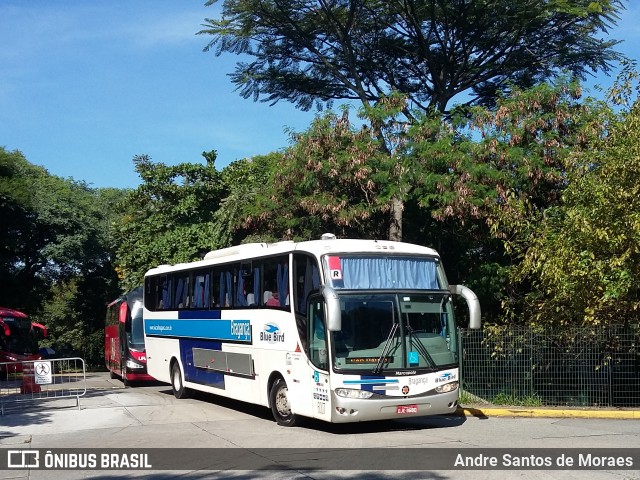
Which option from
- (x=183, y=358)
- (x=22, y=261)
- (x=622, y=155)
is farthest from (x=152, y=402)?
(x=22, y=261)

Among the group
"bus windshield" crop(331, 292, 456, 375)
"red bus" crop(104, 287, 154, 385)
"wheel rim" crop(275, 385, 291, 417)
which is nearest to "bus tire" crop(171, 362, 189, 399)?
"red bus" crop(104, 287, 154, 385)

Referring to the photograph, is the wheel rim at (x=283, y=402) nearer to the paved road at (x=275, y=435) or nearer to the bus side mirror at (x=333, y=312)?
the paved road at (x=275, y=435)

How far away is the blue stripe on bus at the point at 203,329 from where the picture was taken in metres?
16.4

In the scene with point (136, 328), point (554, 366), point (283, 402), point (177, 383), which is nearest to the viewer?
point (283, 402)

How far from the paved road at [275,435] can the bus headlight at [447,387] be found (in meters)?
0.73

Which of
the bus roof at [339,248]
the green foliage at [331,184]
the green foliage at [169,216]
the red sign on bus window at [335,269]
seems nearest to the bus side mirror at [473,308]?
the bus roof at [339,248]

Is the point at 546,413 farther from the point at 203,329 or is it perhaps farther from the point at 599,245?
the point at 203,329

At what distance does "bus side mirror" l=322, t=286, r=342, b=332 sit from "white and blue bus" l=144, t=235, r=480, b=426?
0.06 feet

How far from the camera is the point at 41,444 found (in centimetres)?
1302

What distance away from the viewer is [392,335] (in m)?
13.2

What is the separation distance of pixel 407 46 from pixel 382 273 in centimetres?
1576

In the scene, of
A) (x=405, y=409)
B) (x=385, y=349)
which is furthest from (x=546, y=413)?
(x=385, y=349)

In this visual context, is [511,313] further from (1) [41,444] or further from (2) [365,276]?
(1) [41,444]

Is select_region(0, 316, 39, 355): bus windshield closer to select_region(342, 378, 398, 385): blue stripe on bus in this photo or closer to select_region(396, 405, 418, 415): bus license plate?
select_region(342, 378, 398, 385): blue stripe on bus
